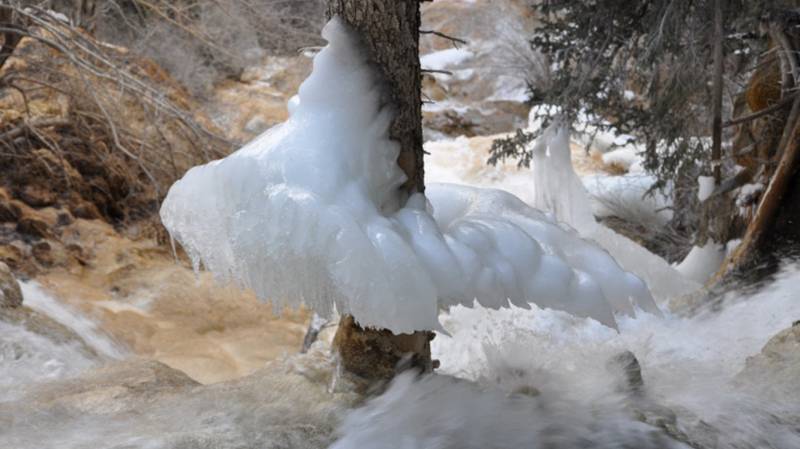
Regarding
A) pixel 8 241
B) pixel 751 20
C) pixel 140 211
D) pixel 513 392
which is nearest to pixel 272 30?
pixel 140 211

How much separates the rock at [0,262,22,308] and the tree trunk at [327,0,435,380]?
9.87 ft

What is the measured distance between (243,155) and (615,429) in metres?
1.54

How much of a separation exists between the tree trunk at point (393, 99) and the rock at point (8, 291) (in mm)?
3008

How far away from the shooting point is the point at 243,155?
215 cm

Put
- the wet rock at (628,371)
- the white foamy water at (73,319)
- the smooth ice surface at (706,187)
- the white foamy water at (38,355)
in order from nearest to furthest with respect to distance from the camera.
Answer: the wet rock at (628,371) → the white foamy water at (38,355) → the white foamy water at (73,319) → the smooth ice surface at (706,187)

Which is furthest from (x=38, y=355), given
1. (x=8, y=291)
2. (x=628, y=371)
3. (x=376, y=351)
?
(x=628, y=371)

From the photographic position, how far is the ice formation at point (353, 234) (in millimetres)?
2004

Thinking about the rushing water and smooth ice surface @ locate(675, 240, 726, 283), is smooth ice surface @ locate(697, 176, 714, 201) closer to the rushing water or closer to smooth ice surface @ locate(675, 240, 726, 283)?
smooth ice surface @ locate(675, 240, 726, 283)

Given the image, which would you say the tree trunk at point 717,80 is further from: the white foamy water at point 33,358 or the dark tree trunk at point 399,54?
the white foamy water at point 33,358

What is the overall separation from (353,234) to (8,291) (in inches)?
143

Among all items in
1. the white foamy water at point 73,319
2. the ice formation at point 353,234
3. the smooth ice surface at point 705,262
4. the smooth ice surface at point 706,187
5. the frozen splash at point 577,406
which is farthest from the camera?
the smooth ice surface at point 705,262

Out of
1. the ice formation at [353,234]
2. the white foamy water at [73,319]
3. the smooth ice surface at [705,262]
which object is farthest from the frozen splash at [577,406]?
the white foamy water at [73,319]

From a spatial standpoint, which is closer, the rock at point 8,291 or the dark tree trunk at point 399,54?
the dark tree trunk at point 399,54

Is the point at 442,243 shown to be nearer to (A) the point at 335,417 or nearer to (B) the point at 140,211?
(A) the point at 335,417
